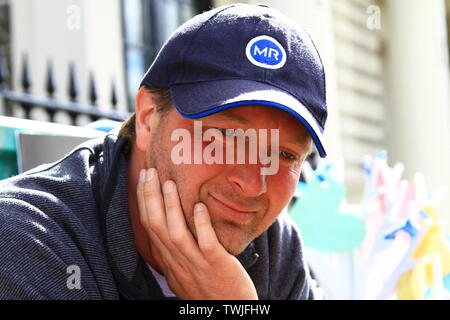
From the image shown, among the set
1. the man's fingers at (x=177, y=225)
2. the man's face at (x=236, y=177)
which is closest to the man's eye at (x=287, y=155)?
the man's face at (x=236, y=177)

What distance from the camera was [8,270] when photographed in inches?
58.4

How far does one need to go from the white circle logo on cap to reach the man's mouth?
1.08 feet

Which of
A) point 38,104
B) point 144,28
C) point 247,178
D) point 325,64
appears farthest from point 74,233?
point 144,28

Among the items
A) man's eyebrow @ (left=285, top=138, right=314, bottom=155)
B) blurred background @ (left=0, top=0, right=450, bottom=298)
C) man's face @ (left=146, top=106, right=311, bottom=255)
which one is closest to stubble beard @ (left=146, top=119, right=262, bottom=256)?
man's face @ (left=146, top=106, right=311, bottom=255)

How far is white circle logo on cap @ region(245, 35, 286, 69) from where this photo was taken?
5.36 ft

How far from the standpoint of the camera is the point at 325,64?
6.25 metres

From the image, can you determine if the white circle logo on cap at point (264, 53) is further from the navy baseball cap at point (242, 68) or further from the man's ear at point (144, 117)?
the man's ear at point (144, 117)

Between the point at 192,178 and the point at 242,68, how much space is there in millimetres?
280

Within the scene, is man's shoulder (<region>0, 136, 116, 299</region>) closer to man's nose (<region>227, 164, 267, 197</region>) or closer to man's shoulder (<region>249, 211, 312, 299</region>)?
man's nose (<region>227, 164, 267, 197</region>)

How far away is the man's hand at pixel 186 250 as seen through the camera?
5.48ft

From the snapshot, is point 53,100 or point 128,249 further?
point 53,100

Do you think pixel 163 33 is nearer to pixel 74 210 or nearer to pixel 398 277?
pixel 398 277

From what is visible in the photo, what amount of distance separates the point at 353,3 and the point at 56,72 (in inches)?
239
